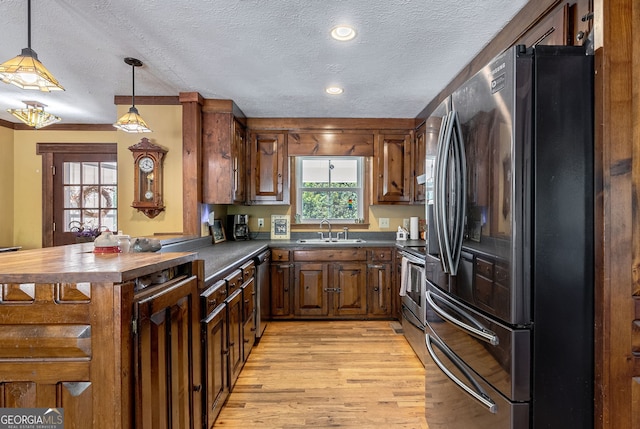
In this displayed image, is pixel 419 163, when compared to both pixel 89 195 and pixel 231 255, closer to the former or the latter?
pixel 231 255

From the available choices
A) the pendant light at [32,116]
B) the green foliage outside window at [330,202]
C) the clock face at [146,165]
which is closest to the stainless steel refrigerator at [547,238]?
the clock face at [146,165]

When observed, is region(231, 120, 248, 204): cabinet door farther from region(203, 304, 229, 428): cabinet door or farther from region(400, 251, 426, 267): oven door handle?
region(400, 251, 426, 267): oven door handle

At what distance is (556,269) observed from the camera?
3.89 feet

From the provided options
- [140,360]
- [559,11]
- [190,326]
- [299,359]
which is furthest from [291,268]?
[559,11]

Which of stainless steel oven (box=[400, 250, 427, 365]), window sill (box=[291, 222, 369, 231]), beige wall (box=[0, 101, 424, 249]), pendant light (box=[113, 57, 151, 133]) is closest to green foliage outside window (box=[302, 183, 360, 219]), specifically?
window sill (box=[291, 222, 369, 231])

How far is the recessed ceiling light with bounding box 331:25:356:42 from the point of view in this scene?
1975 millimetres

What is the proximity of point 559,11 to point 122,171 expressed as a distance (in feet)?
11.7

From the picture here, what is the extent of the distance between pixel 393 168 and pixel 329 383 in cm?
251

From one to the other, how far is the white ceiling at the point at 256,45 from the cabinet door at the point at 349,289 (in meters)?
1.79

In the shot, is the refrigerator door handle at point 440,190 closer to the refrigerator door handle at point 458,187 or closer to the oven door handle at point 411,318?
the refrigerator door handle at point 458,187

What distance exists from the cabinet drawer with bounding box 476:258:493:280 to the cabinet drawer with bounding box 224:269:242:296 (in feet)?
4.79

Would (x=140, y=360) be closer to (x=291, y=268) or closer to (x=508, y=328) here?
(x=508, y=328)

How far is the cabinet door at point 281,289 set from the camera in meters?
3.71

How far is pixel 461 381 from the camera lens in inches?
58.8
